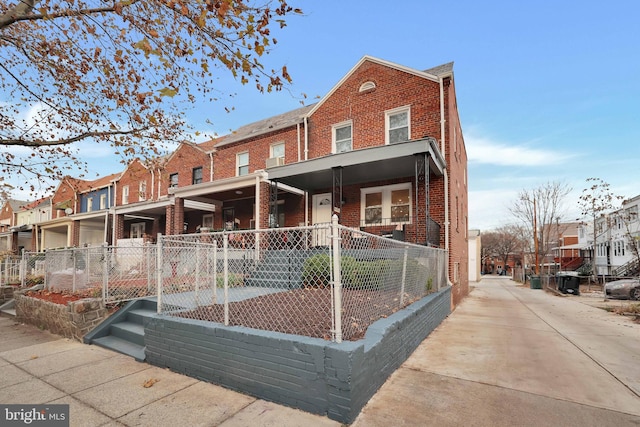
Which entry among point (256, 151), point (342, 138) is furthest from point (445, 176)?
point (256, 151)

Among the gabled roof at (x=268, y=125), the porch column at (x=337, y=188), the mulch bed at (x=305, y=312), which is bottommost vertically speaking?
the mulch bed at (x=305, y=312)

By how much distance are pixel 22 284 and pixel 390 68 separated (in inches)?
555

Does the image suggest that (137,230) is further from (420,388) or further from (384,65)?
(420,388)

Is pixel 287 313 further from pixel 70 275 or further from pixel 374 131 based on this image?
pixel 374 131

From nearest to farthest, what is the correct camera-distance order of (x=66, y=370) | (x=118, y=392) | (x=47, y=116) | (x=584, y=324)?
1. (x=118, y=392)
2. (x=66, y=370)
3. (x=47, y=116)
4. (x=584, y=324)

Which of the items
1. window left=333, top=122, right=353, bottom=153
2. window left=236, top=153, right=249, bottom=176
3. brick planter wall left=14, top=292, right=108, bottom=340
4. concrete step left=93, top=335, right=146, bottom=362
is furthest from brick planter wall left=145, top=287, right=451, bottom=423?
window left=236, top=153, right=249, bottom=176

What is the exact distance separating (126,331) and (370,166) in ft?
24.1

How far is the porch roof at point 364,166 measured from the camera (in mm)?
8438

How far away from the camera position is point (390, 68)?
11375 millimetres

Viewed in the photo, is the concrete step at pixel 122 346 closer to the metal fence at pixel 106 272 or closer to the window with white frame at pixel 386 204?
the metal fence at pixel 106 272

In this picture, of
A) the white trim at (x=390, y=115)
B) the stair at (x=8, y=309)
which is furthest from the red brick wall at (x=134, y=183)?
the white trim at (x=390, y=115)

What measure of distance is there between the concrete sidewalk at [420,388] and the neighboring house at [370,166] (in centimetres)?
421

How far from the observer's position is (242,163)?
14969mm

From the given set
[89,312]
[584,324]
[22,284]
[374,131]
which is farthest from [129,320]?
[584,324]
